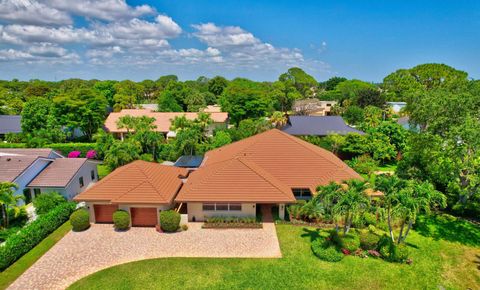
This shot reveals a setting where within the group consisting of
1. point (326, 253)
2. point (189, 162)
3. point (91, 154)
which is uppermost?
point (189, 162)

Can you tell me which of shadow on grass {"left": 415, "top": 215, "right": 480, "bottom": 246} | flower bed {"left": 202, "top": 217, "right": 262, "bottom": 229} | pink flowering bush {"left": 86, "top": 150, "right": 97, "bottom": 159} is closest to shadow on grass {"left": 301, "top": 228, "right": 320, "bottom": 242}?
flower bed {"left": 202, "top": 217, "right": 262, "bottom": 229}

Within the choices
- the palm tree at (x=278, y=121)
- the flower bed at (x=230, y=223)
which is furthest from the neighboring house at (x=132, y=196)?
the palm tree at (x=278, y=121)

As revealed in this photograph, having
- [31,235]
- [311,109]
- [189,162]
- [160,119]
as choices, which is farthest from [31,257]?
[311,109]

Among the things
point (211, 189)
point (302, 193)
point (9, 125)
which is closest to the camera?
point (211, 189)

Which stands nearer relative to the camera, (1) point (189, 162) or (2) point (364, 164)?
(1) point (189, 162)

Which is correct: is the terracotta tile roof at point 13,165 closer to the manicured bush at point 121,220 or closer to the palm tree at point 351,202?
the manicured bush at point 121,220

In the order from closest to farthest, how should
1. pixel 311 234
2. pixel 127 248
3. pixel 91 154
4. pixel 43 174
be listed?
pixel 127 248 < pixel 311 234 < pixel 43 174 < pixel 91 154

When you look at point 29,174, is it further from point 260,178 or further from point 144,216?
point 260,178

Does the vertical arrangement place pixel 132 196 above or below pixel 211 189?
below

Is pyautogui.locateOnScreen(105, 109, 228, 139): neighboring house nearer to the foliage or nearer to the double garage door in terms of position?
the foliage
